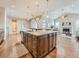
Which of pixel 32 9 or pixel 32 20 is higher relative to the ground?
pixel 32 9

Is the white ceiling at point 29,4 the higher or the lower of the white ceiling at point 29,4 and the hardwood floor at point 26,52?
the higher

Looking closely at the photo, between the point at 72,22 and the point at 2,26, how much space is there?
7772mm

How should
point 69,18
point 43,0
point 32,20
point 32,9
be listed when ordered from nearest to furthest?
point 32,20, point 43,0, point 32,9, point 69,18

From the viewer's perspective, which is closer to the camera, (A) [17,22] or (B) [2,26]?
(A) [17,22]

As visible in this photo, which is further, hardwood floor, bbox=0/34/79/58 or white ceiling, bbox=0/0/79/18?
white ceiling, bbox=0/0/79/18

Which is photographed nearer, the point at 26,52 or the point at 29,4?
the point at 26,52

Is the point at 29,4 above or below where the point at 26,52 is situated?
above

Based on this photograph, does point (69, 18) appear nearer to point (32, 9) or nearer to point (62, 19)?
point (62, 19)

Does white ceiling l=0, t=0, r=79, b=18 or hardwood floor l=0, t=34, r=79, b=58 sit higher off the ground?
white ceiling l=0, t=0, r=79, b=18

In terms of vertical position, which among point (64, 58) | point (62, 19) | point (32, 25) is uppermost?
point (62, 19)

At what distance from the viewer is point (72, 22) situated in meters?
12.0

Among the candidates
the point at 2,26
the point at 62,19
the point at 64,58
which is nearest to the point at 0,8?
the point at 2,26

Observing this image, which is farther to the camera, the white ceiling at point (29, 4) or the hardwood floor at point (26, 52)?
the white ceiling at point (29, 4)

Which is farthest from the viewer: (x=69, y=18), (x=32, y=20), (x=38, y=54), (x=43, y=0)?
(x=69, y=18)
